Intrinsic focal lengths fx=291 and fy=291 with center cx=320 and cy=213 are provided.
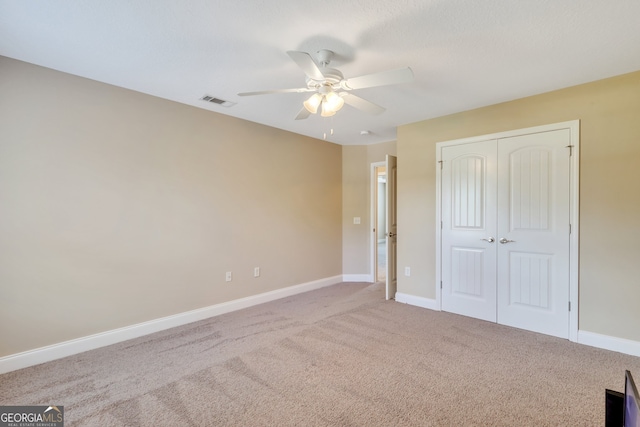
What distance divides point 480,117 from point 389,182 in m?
1.43

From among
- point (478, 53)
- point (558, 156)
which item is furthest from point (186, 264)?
point (558, 156)

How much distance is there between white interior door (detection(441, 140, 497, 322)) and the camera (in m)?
3.44

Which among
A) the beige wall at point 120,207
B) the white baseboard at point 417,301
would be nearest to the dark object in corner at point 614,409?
the white baseboard at point 417,301

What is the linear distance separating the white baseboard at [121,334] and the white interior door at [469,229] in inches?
94.6

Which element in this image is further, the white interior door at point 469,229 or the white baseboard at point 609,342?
the white interior door at point 469,229

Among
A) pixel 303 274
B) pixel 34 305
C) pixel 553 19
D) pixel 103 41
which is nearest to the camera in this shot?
pixel 553 19

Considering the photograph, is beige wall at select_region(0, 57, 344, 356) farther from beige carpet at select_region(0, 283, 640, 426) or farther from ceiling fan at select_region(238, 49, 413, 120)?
ceiling fan at select_region(238, 49, 413, 120)

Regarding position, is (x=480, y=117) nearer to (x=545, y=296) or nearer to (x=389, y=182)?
(x=389, y=182)

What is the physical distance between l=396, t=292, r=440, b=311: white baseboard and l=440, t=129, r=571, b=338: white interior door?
Result: 0.13 m

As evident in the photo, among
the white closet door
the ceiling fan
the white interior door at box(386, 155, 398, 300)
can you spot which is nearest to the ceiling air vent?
the ceiling fan

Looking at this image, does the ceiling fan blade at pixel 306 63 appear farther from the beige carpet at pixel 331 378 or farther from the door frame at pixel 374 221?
the door frame at pixel 374 221

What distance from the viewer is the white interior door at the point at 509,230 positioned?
2.99 meters

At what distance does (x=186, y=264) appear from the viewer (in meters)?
3.44

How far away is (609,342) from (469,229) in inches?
62.5
